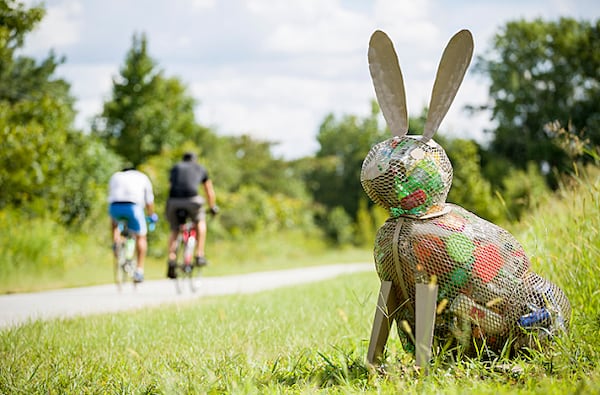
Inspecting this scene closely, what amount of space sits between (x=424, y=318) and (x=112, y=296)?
632 cm

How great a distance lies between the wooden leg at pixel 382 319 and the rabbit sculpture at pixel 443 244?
0.12 ft

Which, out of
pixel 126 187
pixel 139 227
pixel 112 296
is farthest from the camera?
pixel 139 227

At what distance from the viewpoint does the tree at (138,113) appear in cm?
2703

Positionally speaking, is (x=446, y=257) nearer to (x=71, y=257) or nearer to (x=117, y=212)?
(x=117, y=212)

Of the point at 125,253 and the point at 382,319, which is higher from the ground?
the point at 382,319

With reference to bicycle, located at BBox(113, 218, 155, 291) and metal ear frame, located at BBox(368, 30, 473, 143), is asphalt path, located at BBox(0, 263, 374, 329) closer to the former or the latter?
bicycle, located at BBox(113, 218, 155, 291)

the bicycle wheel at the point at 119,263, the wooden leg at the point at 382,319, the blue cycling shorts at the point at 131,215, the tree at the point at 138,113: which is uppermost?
the tree at the point at 138,113

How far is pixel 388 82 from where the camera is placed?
10.8ft

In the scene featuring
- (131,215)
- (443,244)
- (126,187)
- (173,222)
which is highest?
(126,187)

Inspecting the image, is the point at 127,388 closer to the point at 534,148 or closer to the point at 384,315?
the point at 384,315

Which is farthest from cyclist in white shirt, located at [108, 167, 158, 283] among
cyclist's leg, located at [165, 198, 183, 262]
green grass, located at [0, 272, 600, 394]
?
green grass, located at [0, 272, 600, 394]

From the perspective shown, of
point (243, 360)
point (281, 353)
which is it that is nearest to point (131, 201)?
point (281, 353)

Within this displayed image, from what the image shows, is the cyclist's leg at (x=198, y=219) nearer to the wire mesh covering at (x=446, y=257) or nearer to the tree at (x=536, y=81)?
the wire mesh covering at (x=446, y=257)

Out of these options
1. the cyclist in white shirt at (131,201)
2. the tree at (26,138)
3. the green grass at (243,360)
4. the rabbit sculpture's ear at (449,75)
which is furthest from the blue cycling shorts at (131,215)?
the rabbit sculpture's ear at (449,75)
